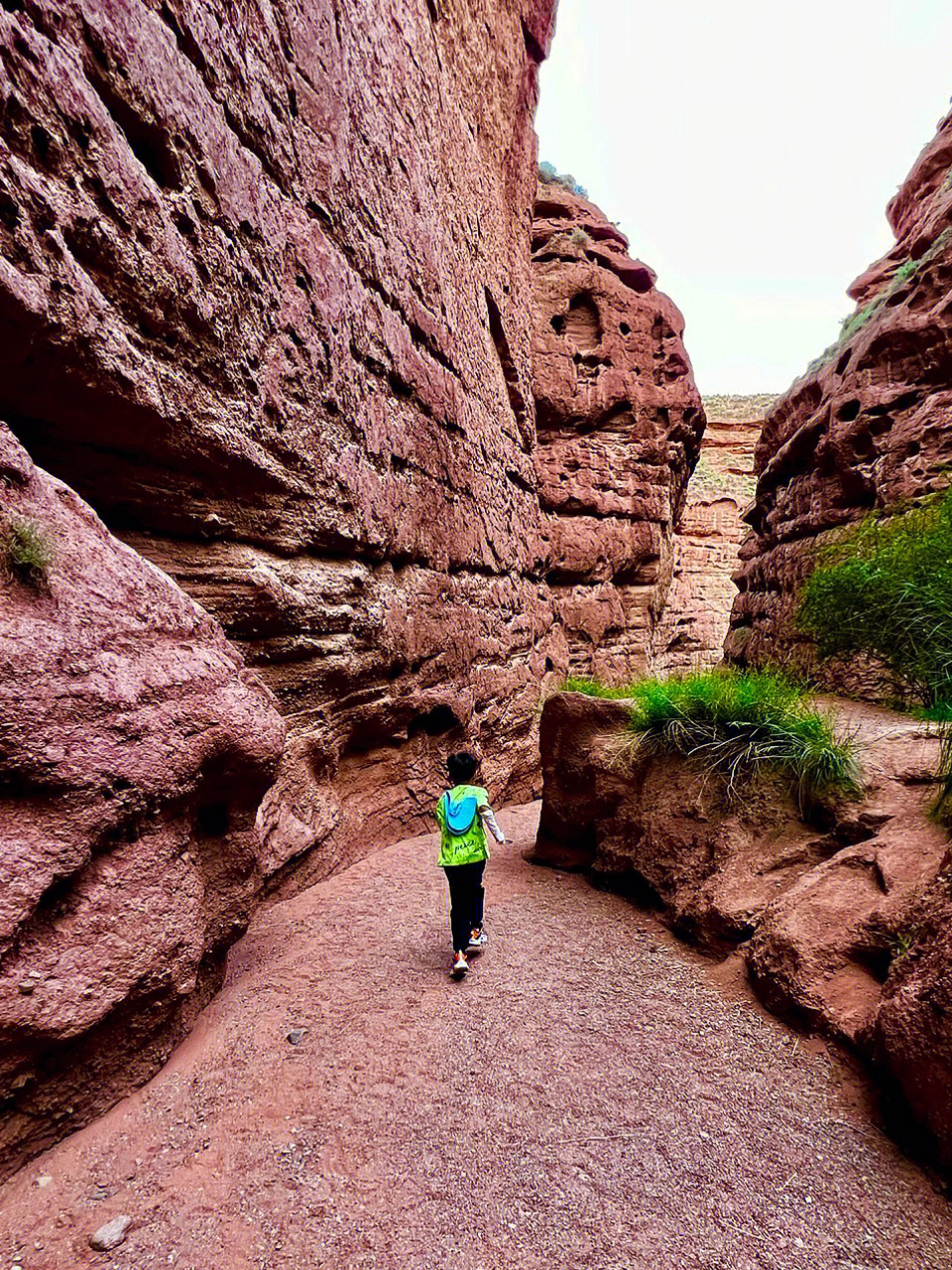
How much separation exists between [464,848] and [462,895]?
31 centimetres

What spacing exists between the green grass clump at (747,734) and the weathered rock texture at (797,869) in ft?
0.41

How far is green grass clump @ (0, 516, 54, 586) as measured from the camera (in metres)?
2.32

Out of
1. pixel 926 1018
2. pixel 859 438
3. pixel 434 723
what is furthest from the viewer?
pixel 859 438

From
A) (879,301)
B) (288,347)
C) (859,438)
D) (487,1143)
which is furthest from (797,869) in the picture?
(879,301)

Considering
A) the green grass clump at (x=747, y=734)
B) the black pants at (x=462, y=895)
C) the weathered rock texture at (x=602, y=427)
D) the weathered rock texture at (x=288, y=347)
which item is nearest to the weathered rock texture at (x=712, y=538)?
the weathered rock texture at (x=602, y=427)

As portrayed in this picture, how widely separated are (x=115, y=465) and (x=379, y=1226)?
3.91m

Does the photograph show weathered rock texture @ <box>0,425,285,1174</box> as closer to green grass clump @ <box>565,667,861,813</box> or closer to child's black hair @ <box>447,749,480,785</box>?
child's black hair @ <box>447,749,480,785</box>

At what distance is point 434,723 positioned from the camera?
6793 mm

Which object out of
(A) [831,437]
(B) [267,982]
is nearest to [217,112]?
(B) [267,982]

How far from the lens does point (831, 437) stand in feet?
32.3

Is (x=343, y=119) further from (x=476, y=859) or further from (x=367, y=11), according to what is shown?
(x=476, y=859)

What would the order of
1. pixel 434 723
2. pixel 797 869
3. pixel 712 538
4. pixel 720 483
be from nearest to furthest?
pixel 797 869 → pixel 434 723 → pixel 712 538 → pixel 720 483

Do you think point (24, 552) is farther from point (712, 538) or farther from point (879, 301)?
point (712, 538)

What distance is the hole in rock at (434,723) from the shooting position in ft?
21.1
